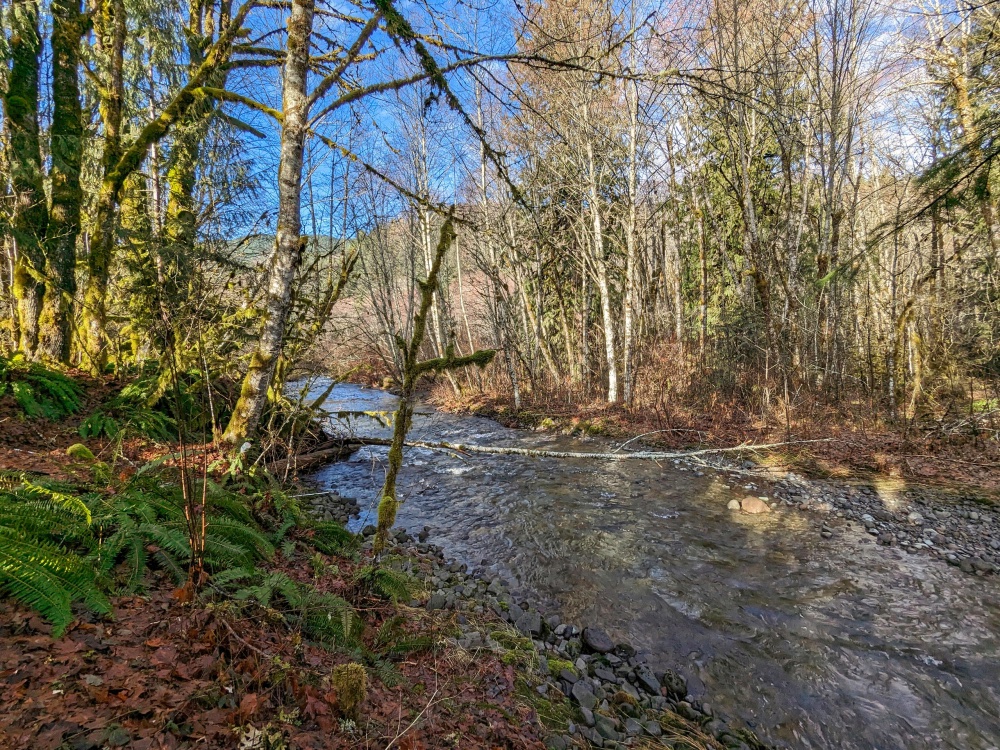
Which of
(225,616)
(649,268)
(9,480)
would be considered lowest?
(225,616)

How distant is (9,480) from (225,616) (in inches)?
79.4

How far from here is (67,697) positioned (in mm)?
1594

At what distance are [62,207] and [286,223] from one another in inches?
189

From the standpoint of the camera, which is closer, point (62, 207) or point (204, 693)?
point (204, 693)

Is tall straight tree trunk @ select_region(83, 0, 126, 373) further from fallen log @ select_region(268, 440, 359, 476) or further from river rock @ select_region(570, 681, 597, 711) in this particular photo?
river rock @ select_region(570, 681, 597, 711)

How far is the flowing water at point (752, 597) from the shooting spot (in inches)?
129

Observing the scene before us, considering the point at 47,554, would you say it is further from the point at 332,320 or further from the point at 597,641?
the point at 332,320

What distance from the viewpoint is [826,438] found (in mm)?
7551

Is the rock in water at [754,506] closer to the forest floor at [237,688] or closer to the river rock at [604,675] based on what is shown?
the river rock at [604,675]

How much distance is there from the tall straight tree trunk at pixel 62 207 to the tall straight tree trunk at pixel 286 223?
4.22 metres

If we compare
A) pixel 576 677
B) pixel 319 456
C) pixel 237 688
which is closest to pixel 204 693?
pixel 237 688

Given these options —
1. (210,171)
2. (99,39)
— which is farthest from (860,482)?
(99,39)

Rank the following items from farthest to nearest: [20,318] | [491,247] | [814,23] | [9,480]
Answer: [491,247] < [814,23] < [20,318] < [9,480]

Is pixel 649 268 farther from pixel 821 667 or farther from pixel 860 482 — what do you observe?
pixel 821 667
